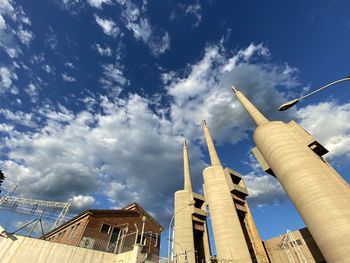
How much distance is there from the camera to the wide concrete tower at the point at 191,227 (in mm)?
35875

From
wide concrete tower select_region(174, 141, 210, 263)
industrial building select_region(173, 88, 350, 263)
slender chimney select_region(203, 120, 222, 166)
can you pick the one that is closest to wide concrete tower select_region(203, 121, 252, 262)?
industrial building select_region(173, 88, 350, 263)

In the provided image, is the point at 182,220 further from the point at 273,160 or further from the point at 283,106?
the point at 283,106

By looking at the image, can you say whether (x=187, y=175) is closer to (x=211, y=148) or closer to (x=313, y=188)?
(x=211, y=148)

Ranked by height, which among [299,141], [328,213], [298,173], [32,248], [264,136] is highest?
[264,136]

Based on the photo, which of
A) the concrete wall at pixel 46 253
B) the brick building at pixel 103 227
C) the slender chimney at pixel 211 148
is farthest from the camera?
the slender chimney at pixel 211 148

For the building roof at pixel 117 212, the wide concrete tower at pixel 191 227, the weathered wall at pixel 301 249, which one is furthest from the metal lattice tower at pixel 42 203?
the weathered wall at pixel 301 249

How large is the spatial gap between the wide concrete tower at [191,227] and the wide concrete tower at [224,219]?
18.8 ft

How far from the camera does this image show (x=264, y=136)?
24.5 meters

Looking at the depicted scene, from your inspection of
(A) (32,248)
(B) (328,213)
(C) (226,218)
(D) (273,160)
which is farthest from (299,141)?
(A) (32,248)

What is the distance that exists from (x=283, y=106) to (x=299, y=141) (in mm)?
15194

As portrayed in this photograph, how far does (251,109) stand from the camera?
3297cm

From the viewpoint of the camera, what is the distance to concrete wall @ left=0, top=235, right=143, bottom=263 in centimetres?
1320

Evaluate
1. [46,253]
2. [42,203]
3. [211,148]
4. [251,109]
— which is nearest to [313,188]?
[251,109]

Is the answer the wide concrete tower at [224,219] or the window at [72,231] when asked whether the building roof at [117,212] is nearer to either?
the window at [72,231]
